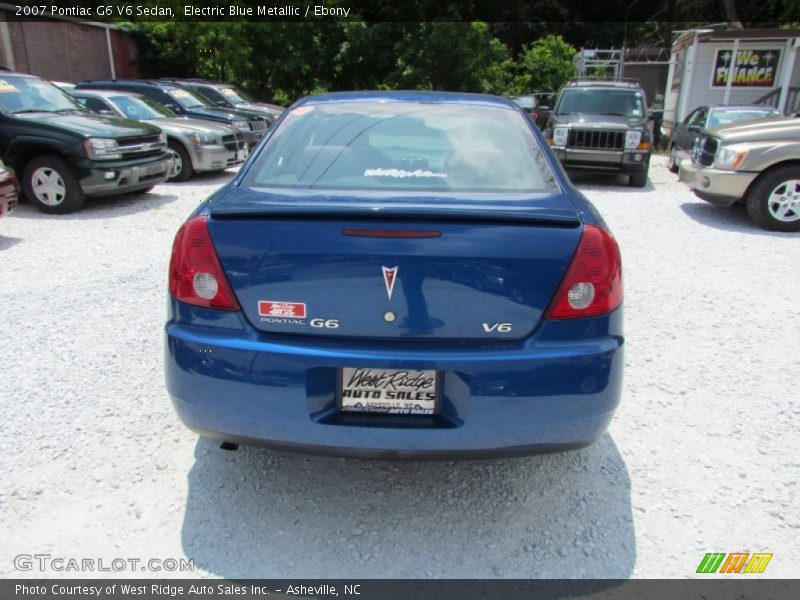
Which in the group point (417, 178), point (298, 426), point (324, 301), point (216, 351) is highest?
point (417, 178)

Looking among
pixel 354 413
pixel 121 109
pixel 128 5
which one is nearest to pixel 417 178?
pixel 354 413

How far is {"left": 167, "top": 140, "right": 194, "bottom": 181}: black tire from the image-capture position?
10836 mm

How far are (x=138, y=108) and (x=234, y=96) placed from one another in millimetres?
5246

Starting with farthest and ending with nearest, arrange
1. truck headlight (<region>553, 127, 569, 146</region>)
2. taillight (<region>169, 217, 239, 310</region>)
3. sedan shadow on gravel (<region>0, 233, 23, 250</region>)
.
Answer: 1. truck headlight (<region>553, 127, 569, 146</region>)
2. sedan shadow on gravel (<region>0, 233, 23, 250</region>)
3. taillight (<region>169, 217, 239, 310</region>)

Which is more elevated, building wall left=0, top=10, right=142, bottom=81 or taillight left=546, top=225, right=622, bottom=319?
building wall left=0, top=10, right=142, bottom=81

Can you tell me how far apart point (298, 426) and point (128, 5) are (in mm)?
30116

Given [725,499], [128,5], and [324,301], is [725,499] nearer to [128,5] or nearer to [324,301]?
[324,301]

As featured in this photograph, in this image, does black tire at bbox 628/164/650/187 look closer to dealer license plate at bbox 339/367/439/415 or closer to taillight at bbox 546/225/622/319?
taillight at bbox 546/225/622/319

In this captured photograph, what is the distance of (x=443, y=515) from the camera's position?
101 inches

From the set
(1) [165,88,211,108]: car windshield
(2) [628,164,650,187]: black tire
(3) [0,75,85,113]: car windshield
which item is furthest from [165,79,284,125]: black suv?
(2) [628,164,650,187]: black tire

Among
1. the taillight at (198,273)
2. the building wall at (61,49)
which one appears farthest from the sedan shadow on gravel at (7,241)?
the building wall at (61,49)

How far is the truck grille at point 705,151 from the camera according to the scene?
810 centimetres

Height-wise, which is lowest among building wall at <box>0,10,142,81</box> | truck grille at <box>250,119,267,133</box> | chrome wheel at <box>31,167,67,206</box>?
chrome wheel at <box>31,167,67,206</box>

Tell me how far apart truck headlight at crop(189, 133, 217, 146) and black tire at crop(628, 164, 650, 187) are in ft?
25.2
